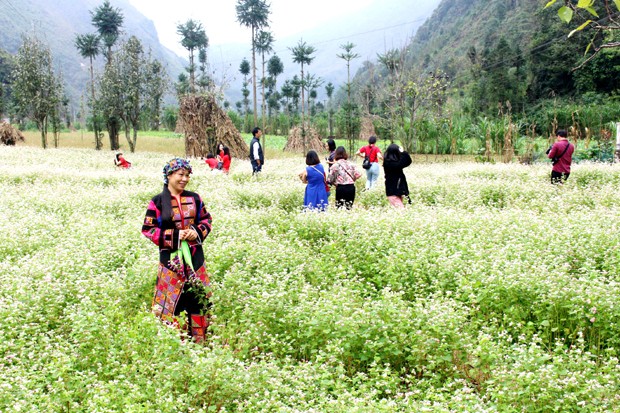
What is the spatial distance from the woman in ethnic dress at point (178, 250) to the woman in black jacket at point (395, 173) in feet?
19.1

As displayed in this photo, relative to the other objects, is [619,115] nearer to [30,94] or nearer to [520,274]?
[520,274]

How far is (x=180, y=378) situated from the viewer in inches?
171

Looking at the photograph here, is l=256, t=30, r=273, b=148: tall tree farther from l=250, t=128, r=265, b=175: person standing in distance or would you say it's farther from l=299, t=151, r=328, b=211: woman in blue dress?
l=299, t=151, r=328, b=211: woman in blue dress

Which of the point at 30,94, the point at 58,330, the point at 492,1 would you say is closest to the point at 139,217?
the point at 58,330

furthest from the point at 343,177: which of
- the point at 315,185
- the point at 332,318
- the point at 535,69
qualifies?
the point at 535,69

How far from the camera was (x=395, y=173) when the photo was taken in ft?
37.0

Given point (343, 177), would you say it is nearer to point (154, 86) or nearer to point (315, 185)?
point (315, 185)

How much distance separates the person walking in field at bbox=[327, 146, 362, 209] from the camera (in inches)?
442

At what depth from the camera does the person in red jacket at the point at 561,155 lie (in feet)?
43.7

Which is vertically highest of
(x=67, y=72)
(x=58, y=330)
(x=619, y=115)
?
(x=67, y=72)

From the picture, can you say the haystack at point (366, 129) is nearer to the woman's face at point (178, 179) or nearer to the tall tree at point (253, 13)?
the tall tree at point (253, 13)

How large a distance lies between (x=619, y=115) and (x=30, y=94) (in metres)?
41.4

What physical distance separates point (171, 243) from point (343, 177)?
19.6 ft

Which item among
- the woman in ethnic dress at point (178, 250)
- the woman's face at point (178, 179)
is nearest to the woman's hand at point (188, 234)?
the woman in ethnic dress at point (178, 250)
